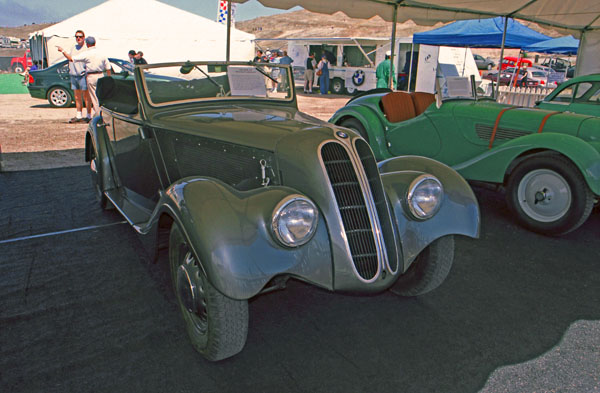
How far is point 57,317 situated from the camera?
2477 mm

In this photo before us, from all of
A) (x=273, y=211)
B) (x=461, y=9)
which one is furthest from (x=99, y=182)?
(x=461, y=9)

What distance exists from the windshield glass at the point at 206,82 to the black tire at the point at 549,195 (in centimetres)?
250

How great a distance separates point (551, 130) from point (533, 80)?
67.7ft

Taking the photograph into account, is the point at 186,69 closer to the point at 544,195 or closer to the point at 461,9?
the point at 544,195

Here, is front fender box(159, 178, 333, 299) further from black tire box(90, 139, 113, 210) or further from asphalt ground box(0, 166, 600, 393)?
black tire box(90, 139, 113, 210)

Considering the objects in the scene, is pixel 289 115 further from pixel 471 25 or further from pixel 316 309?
pixel 471 25

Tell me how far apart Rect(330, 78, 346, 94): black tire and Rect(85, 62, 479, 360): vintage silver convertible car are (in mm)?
15857

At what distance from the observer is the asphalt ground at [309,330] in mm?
2027

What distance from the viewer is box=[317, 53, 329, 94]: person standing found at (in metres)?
17.5

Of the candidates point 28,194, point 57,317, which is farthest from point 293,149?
point 28,194

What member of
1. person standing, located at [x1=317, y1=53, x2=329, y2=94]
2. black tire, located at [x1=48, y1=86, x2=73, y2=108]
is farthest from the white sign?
person standing, located at [x1=317, y1=53, x2=329, y2=94]

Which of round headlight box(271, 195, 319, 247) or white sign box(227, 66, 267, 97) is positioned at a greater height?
white sign box(227, 66, 267, 97)

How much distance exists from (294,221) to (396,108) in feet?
13.0

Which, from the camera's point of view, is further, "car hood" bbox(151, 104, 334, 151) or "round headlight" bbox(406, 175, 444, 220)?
"car hood" bbox(151, 104, 334, 151)
